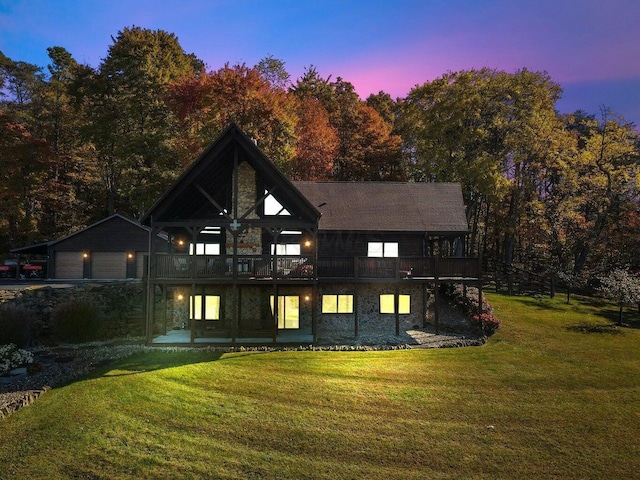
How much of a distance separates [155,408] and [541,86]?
135ft

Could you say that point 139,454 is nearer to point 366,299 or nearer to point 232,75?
point 366,299

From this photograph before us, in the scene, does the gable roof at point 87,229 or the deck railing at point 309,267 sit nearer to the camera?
the deck railing at point 309,267

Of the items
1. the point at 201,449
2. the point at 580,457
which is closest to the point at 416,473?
the point at 580,457

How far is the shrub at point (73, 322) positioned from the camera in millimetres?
21594

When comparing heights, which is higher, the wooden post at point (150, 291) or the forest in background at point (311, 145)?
the forest in background at point (311, 145)

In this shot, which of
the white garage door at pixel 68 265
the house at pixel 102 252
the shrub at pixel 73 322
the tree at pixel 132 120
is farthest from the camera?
the tree at pixel 132 120

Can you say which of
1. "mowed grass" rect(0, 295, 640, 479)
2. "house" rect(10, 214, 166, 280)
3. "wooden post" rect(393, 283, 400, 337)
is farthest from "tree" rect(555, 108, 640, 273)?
"house" rect(10, 214, 166, 280)

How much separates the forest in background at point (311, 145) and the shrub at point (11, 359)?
22579mm

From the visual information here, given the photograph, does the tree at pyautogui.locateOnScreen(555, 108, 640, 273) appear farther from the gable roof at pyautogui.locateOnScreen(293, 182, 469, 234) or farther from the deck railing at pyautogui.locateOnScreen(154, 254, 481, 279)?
the deck railing at pyautogui.locateOnScreen(154, 254, 481, 279)

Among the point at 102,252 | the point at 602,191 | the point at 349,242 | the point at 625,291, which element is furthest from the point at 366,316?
the point at 602,191

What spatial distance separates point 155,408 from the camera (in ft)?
40.8

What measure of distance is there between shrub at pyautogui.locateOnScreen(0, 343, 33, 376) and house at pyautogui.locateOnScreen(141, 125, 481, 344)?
5.00 metres

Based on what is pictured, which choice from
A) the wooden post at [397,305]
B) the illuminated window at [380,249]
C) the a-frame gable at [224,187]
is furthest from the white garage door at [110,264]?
the wooden post at [397,305]

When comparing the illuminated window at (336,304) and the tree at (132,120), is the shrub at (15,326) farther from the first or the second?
the tree at (132,120)
